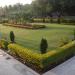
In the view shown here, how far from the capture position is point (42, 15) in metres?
40.1

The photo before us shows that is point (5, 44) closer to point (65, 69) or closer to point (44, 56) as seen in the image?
point (44, 56)

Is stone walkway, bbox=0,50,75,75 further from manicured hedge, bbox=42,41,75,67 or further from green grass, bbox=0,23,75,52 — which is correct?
green grass, bbox=0,23,75,52

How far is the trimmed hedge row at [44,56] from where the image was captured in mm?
7028

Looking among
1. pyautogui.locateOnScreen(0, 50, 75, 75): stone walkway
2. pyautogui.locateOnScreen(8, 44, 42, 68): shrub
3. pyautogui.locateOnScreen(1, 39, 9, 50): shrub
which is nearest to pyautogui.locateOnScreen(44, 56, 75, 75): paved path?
pyautogui.locateOnScreen(0, 50, 75, 75): stone walkway

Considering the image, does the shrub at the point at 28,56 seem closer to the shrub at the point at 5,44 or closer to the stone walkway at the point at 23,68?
the stone walkway at the point at 23,68

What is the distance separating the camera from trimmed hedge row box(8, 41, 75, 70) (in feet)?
23.1

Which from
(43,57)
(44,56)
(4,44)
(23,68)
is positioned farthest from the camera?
(4,44)

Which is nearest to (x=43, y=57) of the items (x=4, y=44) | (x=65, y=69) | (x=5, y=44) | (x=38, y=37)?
(x=65, y=69)

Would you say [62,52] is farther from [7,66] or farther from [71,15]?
[71,15]

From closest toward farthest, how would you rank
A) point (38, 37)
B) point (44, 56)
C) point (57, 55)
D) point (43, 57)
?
1. point (43, 57)
2. point (44, 56)
3. point (57, 55)
4. point (38, 37)

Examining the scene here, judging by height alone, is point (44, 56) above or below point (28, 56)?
above

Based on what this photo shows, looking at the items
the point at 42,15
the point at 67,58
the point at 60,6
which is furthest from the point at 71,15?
the point at 67,58

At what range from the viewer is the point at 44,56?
7.11 meters

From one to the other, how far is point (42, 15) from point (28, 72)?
3376cm
